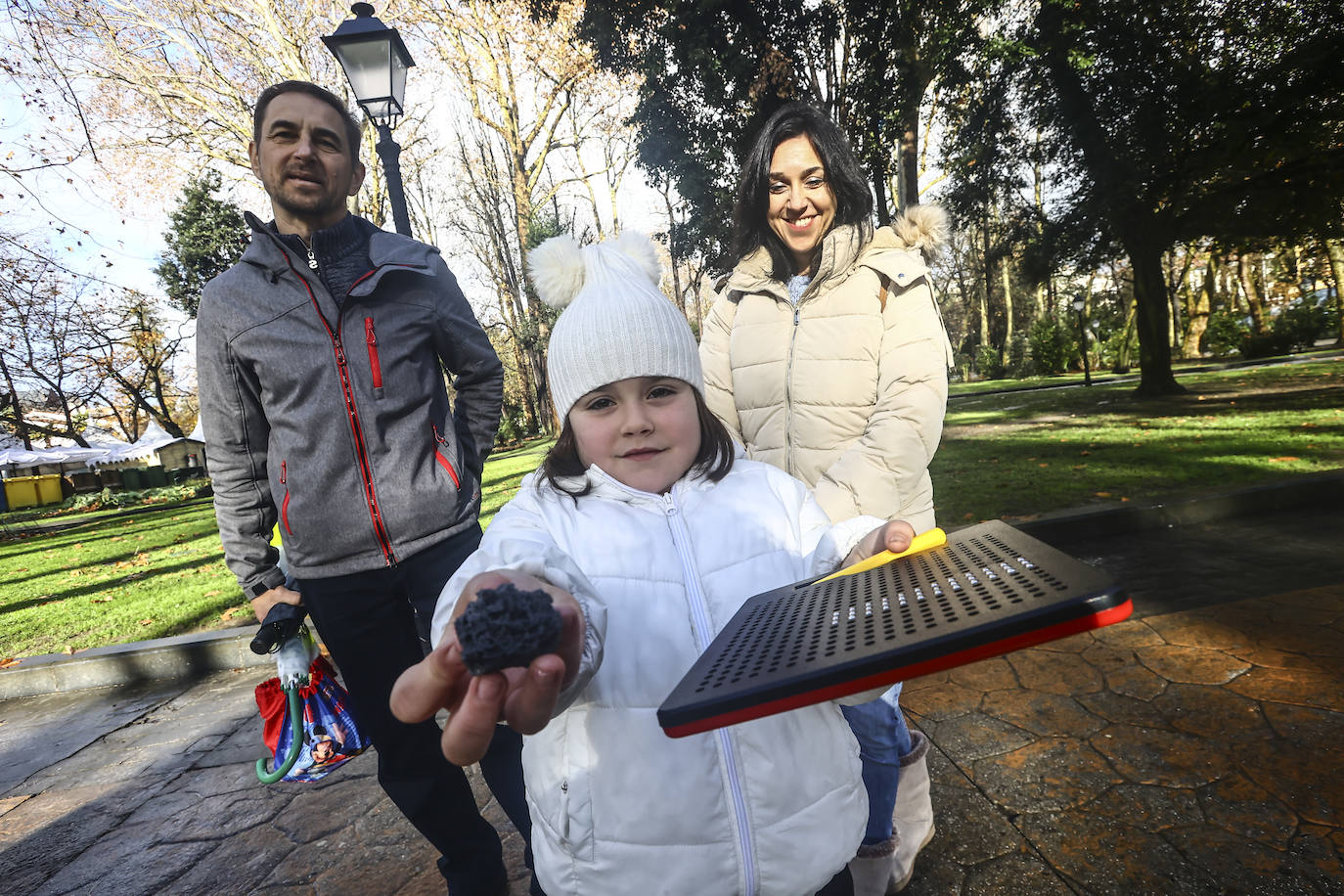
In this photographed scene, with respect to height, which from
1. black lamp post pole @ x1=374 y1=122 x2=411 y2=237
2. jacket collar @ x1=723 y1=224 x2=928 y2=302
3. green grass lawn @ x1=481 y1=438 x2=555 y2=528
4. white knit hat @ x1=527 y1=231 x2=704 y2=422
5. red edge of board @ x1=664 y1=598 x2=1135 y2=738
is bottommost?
green grass lawn @ x1=481 y1=438 x2=555 y2=528

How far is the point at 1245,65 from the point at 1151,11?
1.93 m

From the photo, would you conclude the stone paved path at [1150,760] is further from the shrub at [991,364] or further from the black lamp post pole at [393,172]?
the shrub at [991,364]

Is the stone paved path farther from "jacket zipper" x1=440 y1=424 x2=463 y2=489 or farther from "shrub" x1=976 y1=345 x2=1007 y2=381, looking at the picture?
"shrub" x1=976 y1=345 x2=1007 y2=381

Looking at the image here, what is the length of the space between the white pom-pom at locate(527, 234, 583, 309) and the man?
629mm

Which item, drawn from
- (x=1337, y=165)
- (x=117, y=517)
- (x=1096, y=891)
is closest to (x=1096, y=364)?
(x=1337, y=165)

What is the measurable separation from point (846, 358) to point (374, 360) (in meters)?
1.42

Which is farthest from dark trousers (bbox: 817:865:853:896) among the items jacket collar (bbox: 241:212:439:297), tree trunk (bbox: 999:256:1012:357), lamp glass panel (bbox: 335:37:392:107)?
tree trunk (bbox: 999:256:1012:357)

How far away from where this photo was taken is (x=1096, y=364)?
1117 inches

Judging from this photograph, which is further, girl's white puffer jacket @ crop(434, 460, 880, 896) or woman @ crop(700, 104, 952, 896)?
woman @ crop(700, 104, 952, 896)

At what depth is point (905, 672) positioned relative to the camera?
0.70 metres

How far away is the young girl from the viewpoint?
1.17m

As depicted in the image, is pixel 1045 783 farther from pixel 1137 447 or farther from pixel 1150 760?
pixel 1137 447

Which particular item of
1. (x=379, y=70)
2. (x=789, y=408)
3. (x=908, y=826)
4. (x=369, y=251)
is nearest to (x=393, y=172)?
(x=379, y=70)

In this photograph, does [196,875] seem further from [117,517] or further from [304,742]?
[117,517]
